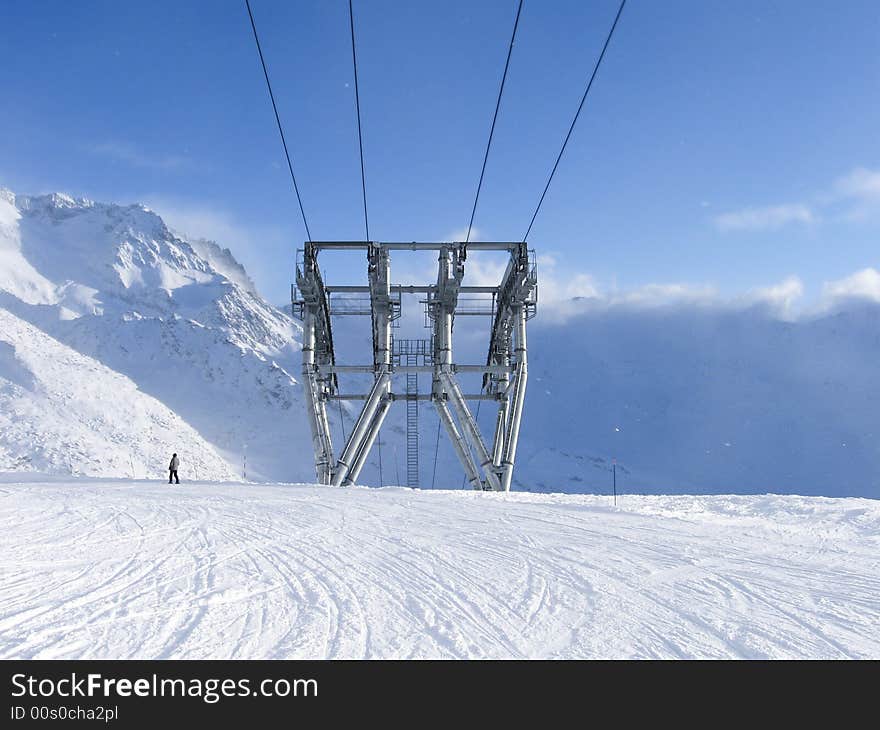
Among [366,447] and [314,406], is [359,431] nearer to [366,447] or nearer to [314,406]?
[366,447]

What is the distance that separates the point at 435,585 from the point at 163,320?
5695 inches

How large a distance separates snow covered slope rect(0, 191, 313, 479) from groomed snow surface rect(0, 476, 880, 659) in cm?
7922

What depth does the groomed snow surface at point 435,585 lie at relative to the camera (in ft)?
13.5

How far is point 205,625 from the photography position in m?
4.39

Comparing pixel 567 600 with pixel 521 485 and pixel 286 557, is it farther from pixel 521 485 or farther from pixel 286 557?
pixel 521 485

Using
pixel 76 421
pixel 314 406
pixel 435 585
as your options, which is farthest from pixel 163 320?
pixel 435 585

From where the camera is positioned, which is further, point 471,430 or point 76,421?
point 76,421

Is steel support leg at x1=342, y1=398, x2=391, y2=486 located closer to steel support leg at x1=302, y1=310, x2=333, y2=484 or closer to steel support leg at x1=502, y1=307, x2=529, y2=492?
steel support leg at x1=302, y1=310, x2=333, y2=484

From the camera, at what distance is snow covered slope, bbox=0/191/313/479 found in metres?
115

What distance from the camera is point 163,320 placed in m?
136

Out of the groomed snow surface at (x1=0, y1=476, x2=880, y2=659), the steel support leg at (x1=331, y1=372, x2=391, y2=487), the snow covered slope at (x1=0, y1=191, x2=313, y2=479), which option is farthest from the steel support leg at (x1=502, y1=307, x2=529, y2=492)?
the snow covered slope at (x1=0, y1=191, x2=313, y2=479)

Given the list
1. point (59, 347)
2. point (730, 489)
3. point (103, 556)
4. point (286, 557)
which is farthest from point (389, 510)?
point (730, 489)

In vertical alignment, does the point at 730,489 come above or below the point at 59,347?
below

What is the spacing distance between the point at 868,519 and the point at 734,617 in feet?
24.5
